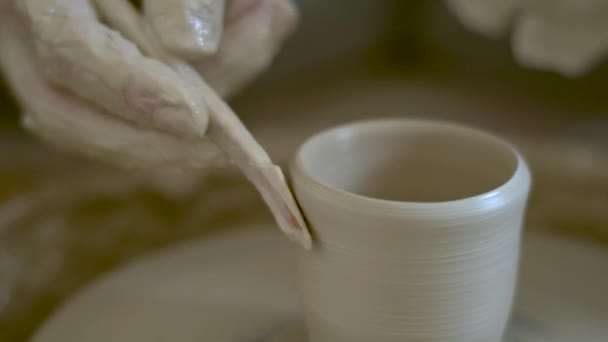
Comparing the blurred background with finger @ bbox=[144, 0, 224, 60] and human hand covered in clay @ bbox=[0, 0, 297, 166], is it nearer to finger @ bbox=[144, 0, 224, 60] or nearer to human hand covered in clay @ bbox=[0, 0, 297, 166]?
human hand covered in clay @ bbox=[0, 0, 297, 166]

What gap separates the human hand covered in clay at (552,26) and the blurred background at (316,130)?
0.76 feet

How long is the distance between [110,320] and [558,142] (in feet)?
2.95

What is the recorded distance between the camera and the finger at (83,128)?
2.59ft

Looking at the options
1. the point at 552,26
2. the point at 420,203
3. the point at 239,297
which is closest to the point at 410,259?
the point at 420,203

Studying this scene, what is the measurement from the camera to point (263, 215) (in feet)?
3.99

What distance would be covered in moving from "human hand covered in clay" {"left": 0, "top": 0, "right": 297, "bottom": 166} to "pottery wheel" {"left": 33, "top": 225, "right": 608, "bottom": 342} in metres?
0.21

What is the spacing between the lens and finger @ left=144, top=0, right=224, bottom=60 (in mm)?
731

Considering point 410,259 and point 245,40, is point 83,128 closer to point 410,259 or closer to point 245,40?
point 245,40

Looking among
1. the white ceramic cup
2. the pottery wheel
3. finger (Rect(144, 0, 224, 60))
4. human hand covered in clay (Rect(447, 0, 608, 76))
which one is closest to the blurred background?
the pottery wheel

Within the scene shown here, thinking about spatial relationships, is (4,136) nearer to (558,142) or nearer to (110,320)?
(110,320)

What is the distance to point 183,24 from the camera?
2.41ft

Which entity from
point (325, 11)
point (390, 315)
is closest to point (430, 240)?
point (390, 315)

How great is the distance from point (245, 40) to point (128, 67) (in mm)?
190

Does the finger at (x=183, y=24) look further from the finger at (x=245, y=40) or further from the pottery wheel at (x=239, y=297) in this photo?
the pottery wheel at (x=239, y=297)
